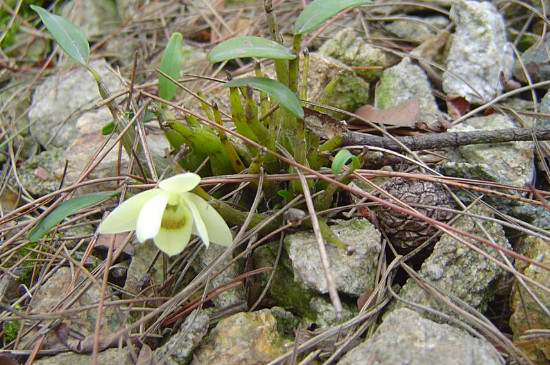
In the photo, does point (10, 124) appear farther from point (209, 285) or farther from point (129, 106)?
point (209, 285)

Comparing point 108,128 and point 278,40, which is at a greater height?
point 278,40

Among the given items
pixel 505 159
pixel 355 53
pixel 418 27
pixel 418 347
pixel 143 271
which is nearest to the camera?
pixel 418 347

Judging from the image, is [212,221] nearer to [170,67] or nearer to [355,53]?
[170,67]

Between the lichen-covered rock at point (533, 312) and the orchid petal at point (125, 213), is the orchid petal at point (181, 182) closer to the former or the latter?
the orchid petal at point (125, 213)

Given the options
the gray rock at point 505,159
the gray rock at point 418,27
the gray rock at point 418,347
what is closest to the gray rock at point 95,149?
the gray rock at point 418,347

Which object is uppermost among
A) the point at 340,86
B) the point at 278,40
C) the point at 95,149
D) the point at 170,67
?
the point at 278,40

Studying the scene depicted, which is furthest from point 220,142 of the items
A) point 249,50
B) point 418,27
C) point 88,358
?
point 418,27

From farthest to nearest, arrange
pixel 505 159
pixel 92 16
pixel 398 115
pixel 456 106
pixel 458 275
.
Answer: pixel 92 16
pixel 456 106
pixel 398 115
pixel 505 159
pixel 458 275
